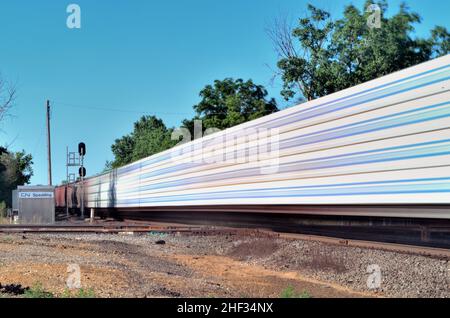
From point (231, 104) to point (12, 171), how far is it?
3520 centimetres

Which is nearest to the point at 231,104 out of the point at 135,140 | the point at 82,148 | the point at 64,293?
the point at 82,148

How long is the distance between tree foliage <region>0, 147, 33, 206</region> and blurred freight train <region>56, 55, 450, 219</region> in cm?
4863

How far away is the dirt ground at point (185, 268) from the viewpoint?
641 centimetres

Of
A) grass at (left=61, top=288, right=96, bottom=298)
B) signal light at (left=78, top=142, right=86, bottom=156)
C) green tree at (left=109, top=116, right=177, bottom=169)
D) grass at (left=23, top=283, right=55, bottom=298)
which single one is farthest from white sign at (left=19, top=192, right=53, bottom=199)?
green tree at (left=109, top=116, right=177, bottom=169)

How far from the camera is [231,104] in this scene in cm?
3931

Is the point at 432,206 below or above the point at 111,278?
above

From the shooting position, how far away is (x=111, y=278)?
23.4ft

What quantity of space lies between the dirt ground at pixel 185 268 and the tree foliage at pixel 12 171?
4947 cm

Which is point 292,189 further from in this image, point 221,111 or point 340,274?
point 221,111

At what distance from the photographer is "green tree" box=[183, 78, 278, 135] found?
3866cm

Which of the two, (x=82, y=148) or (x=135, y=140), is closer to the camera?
(x=82, y=148)

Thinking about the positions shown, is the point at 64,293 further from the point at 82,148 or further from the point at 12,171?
the point at 12,171
